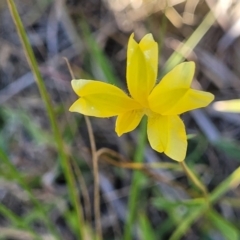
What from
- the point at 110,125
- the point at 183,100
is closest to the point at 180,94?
the point at 183,100

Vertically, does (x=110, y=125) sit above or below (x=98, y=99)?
below

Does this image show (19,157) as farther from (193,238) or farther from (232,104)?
(232,104)

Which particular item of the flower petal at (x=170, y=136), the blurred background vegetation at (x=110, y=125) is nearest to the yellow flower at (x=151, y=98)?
the flower petal at (x=170, y=136)

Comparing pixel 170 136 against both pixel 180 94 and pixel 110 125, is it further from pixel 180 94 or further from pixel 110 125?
pixel 110 125

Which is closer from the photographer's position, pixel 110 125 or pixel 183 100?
pixel 183 100

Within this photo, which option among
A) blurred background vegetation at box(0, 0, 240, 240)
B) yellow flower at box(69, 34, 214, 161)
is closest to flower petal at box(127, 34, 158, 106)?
yellow flower at box(69, 34, 214, 161)

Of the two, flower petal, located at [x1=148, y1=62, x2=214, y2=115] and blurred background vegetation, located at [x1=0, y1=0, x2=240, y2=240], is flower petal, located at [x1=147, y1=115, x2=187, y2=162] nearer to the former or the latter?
flower petal, located at [x1=148, y1=62, x2=214, y2=115]
